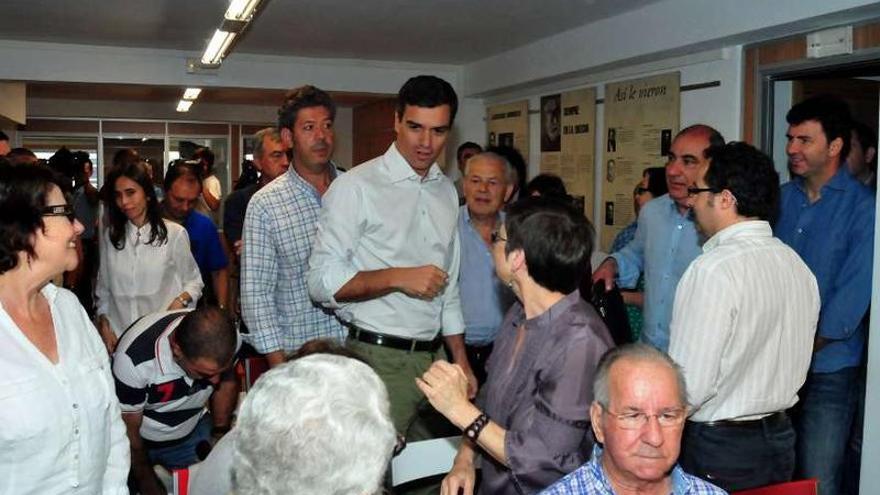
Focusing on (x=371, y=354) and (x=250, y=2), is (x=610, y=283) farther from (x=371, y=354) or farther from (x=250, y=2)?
(x=250, y=2)

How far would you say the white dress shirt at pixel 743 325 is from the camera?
94.7 inches

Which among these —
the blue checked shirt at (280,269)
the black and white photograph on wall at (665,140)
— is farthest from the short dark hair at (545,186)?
the blue checked shirt at (280,269)

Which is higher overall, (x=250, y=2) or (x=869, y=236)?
(x=250, y=2)

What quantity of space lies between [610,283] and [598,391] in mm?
1759

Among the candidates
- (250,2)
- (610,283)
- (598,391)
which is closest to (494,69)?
(250,2)

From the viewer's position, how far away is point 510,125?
324 inches

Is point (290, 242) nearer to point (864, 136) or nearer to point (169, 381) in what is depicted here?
point (169, 381)

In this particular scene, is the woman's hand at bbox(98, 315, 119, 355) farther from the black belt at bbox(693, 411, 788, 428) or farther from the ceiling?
the black belt at bbox(693, 411, 788, 428)

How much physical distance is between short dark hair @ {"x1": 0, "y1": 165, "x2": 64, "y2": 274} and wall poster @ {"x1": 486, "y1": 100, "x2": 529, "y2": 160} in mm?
6295

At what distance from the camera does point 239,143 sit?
13641 millimetres

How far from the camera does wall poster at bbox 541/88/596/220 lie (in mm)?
6949

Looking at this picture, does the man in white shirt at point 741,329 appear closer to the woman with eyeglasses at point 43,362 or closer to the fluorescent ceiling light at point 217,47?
the woman with eyeglasses at point 43,362

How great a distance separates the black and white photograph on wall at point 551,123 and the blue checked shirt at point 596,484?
5686mm

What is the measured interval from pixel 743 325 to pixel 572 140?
194 inches
